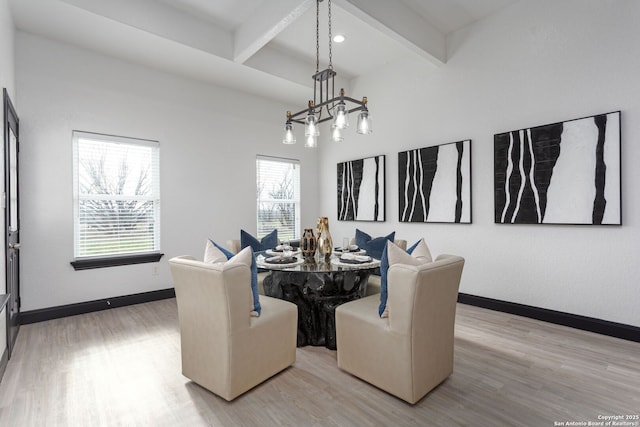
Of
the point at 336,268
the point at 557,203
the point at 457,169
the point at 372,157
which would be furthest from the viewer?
the point at 372,157

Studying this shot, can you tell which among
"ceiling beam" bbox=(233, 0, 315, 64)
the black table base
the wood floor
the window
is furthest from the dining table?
the window

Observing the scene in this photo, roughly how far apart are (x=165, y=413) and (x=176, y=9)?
378cm

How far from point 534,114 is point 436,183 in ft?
4.18

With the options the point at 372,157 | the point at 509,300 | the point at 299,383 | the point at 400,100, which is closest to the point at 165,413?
the point at 299,383

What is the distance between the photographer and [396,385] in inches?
76.1

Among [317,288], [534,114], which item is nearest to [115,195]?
[317,288]

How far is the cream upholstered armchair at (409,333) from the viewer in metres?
1.82

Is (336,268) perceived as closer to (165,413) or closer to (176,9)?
(165,413)

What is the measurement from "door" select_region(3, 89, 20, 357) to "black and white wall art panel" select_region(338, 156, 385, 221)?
4092mm

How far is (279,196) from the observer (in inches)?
217

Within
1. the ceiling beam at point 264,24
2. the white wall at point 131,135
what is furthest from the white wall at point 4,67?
the ceiling beam at point 264,24

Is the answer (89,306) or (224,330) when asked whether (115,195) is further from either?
(224,330)

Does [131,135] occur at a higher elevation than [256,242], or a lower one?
higher

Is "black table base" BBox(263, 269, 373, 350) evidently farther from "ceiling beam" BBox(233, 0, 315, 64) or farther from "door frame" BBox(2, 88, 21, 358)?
"ceiling beam" BBox(233, 0, 315, 64)
